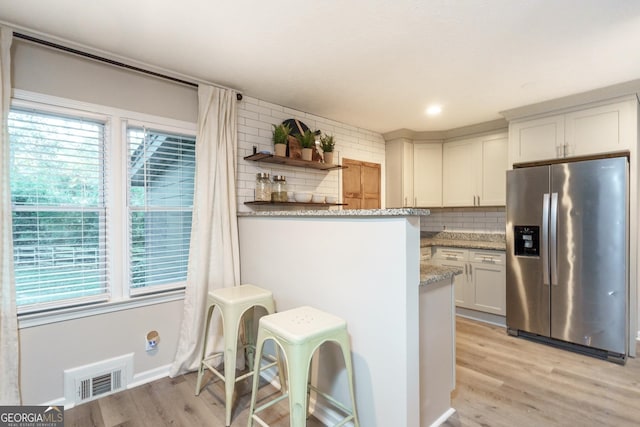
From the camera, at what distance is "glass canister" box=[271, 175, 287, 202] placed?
3.04 meters

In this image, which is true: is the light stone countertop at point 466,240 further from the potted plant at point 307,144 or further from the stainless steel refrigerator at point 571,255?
the potted plant at point 307,144

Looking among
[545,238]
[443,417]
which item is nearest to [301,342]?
[443,417]

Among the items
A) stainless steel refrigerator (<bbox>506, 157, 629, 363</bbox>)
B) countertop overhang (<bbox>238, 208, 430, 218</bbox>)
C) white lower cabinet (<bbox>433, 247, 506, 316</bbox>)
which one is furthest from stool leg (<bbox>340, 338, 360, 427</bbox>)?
white lower cabinet (<bbox>433, 247, 506, 316</bbox>)

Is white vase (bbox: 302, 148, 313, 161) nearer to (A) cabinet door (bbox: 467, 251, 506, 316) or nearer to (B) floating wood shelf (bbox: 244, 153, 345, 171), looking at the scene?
(B) floating wood shelf (bbox: 244, 153, 345, 171)

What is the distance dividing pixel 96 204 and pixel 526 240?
3.85m

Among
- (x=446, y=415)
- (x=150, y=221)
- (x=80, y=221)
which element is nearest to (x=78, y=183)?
(x=80, y=221)

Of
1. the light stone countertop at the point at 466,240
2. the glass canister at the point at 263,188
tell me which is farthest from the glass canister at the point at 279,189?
the light stone countertop at the point at 466,240

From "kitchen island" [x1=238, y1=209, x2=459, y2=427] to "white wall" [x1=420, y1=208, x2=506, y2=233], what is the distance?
2.59 m

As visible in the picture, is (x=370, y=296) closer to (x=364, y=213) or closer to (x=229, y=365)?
(x=364, y=213)

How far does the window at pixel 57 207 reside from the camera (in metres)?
1.98

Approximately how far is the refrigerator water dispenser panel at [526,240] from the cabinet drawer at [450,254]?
26.9 inches

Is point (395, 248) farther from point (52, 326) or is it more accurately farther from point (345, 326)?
point (52, 326)

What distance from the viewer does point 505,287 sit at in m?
3.49

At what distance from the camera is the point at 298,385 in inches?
57.7
